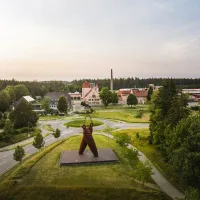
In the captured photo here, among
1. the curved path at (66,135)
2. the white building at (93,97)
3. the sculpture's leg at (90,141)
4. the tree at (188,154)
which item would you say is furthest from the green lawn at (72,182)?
the white building at (93,97)

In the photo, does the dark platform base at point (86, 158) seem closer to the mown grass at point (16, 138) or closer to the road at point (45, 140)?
the road at point (45, 140)

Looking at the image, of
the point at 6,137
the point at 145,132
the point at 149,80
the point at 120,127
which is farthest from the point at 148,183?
the point at 149,80

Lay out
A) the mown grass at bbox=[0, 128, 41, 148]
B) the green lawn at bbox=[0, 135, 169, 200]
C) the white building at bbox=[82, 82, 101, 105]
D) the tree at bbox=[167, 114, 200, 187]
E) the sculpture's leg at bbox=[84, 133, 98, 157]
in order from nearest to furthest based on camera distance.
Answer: the tree at bbox=[167, 114, 200, 187] < the green lawn at bbox=[0, 135, 169, 200] < the sculpture's leg at bbox=[84, 133, 98, 157] < the mown grass at bbox=[0, 128, 41, 148] < the white building at bbox=[82, 82, 101, 105]

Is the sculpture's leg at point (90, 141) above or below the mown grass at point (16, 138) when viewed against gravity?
above

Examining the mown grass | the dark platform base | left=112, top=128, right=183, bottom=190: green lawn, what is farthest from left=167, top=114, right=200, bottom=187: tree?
the mown grass

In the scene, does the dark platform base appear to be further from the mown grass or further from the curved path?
the mown grass

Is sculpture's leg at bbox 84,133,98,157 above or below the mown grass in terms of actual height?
above

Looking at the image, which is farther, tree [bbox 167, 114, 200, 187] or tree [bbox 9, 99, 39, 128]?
tree [bbox 9, 99, 39, 128]

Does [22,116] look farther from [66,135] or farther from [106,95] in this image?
[106,95]
